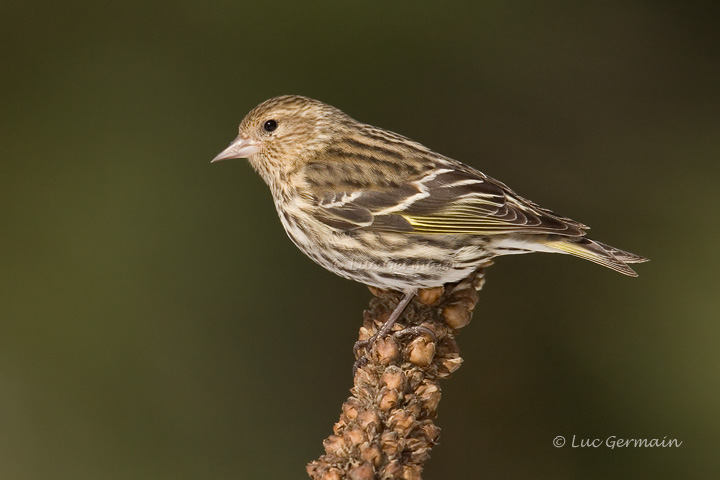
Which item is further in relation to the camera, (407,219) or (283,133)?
(283,133)

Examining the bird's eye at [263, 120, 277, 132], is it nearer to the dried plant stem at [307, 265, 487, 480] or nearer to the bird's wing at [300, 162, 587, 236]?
the bird's wing at [300, 162, 587, 236]

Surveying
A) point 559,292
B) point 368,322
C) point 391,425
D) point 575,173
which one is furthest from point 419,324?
point 575,173

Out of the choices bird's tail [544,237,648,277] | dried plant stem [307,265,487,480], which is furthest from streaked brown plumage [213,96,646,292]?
dried plant stem [307,265,487,480]

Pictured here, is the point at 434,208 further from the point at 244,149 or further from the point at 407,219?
the point at 244,149

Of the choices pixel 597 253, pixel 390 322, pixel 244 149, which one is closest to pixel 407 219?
pixel 390 322

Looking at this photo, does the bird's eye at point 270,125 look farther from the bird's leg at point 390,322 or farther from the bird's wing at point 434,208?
the bird's leg at point 390,322

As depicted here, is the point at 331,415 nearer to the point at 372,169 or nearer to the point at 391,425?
the point at 372,169
